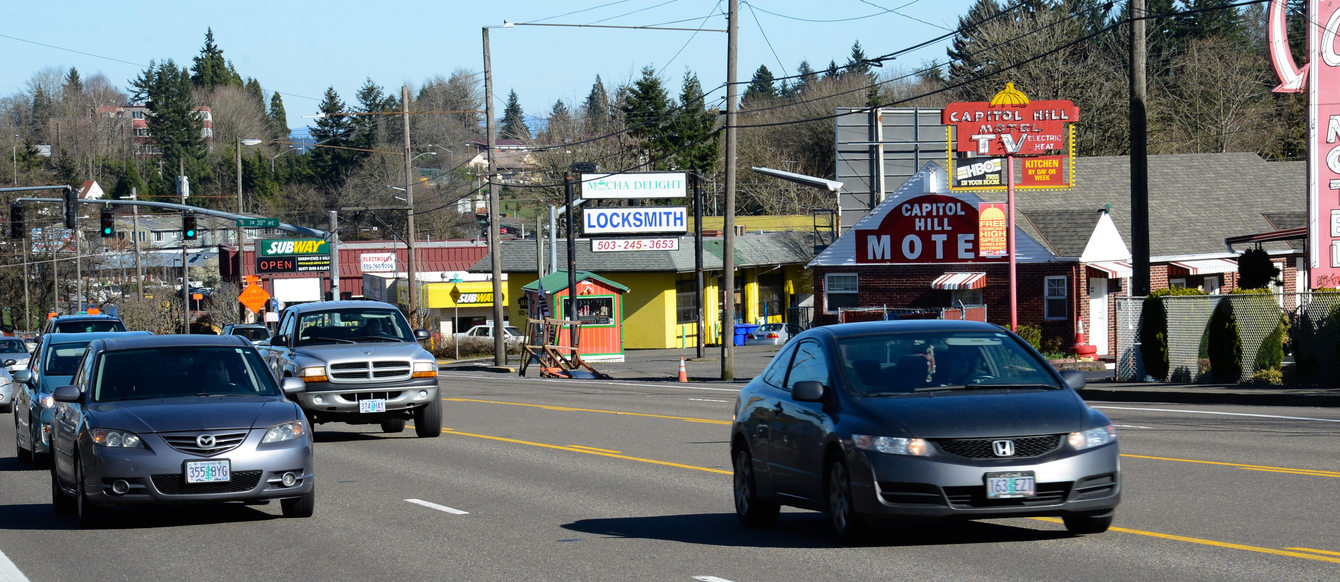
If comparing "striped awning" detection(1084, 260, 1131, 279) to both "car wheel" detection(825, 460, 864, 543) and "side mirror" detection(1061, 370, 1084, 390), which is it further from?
"car wheel" detection(825, 460, 864, 543)

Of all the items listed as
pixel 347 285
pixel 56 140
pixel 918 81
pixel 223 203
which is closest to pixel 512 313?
pixel 347 285

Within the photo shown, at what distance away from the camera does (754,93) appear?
466 feet

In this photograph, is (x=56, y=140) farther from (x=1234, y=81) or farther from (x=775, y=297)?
(x=1234, y=81)

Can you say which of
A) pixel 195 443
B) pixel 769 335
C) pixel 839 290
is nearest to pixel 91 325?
pixel 195 443

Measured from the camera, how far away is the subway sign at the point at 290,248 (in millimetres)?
87750

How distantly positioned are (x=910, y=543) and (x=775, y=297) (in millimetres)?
61961

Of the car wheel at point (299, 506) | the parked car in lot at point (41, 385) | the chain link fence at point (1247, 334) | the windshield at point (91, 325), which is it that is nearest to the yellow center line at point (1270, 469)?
the car wheel at point (299, 506)

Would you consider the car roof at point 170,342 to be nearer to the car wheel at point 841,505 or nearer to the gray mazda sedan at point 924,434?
the gray mazda sedan at point 924,434

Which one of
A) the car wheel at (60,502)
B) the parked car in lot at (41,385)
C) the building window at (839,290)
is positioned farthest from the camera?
the building window at (839,290)

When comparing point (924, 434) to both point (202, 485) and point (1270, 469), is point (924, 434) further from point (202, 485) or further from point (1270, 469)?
point (1270, 469)

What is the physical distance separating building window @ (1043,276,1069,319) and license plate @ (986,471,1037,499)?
111 ft

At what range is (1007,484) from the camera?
9.04 m

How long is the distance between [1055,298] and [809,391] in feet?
110

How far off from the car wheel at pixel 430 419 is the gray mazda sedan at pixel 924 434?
10.5m
